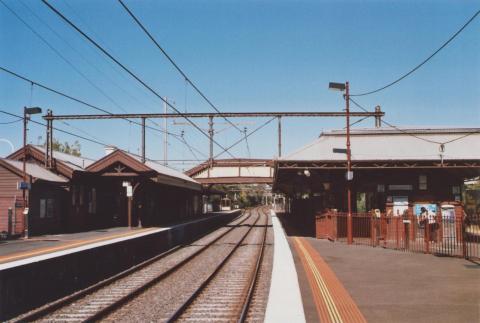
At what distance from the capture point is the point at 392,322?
7176 millimetres

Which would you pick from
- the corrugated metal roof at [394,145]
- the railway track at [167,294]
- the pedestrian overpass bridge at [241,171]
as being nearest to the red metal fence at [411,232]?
the corrugated metal roof at [394,145]

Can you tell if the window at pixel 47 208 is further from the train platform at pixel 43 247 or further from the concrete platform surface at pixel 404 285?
the concrete platform surface at pixel 404 285

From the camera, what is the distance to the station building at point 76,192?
25500mm

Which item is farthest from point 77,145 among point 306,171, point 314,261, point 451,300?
point 451,300

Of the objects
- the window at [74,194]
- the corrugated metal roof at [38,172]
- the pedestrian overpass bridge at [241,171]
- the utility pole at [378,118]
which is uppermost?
the utility pole at [378,118]

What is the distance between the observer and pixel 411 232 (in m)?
19.4

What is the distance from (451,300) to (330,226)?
13.0m

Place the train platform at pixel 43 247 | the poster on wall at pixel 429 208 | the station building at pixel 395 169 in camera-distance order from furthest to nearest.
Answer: the station building at pixel 395 169
the poster on wall at pixel 429 208
the train platform at pixel 43 247

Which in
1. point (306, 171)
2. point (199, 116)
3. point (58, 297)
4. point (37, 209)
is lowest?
point (58, 297)

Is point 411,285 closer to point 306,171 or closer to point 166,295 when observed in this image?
point 166,295

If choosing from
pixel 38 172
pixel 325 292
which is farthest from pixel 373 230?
pixel 38 172

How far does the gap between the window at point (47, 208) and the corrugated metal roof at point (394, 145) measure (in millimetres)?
14219

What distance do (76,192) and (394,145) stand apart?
1966 centimetres

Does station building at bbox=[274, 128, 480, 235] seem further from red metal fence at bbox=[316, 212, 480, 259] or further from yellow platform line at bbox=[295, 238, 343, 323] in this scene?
yellow platform line at bbox=[295, 238, 343, 323]
